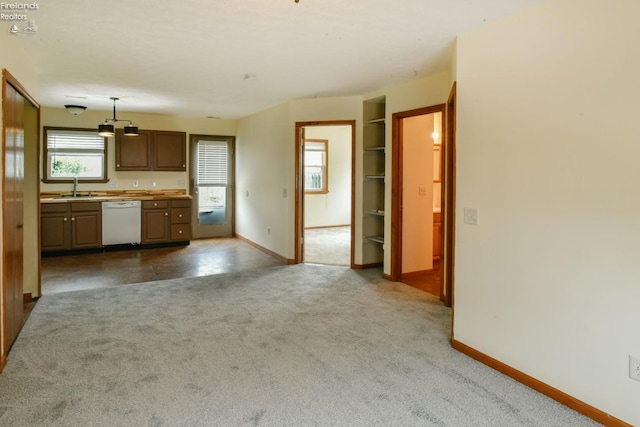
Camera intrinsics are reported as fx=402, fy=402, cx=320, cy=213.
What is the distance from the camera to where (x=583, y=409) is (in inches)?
88.2

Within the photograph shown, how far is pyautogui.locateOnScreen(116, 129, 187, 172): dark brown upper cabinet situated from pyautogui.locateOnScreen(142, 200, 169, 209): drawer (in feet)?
2.24

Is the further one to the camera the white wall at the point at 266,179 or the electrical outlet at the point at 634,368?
the white wall at the point at 266,179

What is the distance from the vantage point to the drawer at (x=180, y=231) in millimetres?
7375

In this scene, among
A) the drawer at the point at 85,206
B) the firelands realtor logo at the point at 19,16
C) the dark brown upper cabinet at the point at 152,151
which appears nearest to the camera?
the firelands realtor logo at the point at 19,16

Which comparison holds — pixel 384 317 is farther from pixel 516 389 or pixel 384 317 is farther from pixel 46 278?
pixel 46 278

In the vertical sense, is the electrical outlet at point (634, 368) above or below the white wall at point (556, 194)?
below

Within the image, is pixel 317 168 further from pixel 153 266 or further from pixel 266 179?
pixel 153 266

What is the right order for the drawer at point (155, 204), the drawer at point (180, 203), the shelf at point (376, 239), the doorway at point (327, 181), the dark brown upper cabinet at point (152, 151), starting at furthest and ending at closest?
1. the doorway at point (327, 181)
2. the drawer at point (180, 203)
3. the dark brown upper cabinet at point (152, 151)
4. the drawer at point (155, 204)
5. the shelf at point (376, 239)

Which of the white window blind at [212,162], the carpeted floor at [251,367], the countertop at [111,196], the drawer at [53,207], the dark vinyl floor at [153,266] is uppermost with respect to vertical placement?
the white window blind at [212,162]

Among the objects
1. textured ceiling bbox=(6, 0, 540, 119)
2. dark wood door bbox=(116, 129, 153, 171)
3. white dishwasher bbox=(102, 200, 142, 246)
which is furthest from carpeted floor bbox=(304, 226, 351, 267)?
dark wood door bbox=(116, 129, 153, 171)

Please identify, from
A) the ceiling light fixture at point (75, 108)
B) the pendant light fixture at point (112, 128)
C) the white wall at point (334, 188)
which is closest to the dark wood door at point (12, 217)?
the pendant light fixture at point (112, 128)

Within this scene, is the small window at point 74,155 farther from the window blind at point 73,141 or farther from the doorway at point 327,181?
the doorway at point 327,181

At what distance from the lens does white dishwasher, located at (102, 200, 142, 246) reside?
22.2ft

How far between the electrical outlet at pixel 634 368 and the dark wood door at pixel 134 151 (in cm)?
733
